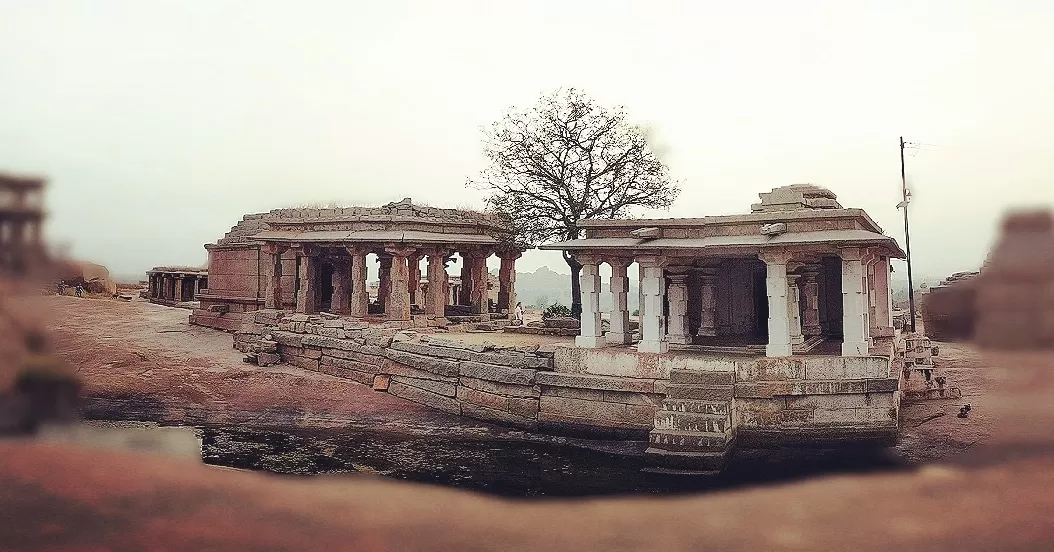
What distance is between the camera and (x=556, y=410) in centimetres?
1303

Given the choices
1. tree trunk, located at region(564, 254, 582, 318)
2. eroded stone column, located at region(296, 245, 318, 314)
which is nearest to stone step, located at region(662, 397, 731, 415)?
tree trunk, located at region(564, 254, 582, 318)

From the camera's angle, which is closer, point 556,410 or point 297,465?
point 297,465

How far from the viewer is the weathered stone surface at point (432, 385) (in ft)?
47.6

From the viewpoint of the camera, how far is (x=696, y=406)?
11.1m

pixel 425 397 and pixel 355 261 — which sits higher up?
pixel 355 261

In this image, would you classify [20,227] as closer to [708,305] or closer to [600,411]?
[600,411]

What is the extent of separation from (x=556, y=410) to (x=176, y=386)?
31.7ft

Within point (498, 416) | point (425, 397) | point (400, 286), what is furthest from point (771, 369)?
point (400, 286)

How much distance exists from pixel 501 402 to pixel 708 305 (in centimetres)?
601

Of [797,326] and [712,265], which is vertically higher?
[712,265]

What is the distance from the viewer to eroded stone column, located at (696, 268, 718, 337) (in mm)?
15664

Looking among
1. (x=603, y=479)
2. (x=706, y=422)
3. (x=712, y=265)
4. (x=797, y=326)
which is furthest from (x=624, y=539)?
(x=712, y=265)

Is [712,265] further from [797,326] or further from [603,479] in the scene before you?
[603,479]

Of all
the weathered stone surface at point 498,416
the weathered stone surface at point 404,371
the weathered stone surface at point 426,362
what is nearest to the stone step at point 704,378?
the weathered stone surface at point 498,416
